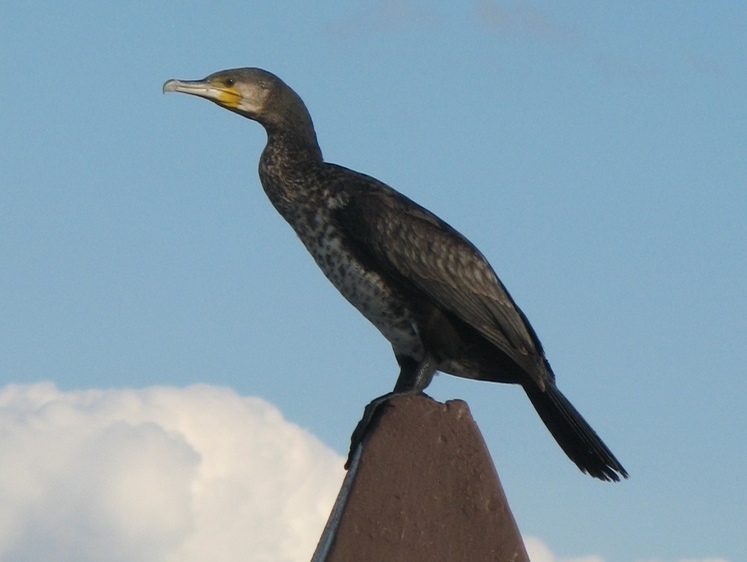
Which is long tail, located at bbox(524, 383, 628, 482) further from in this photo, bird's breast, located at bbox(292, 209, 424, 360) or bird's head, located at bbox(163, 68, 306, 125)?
bird's head, located at bbox(163, 68, 306, 125)

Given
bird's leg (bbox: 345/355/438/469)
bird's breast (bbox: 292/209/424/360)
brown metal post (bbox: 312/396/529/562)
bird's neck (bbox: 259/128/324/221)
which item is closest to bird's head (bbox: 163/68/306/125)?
bird's neck (bbox: 259/128/324/221)

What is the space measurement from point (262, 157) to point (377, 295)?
126 cm

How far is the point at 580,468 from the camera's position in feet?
25.8

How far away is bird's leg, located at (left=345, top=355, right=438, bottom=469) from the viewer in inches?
284

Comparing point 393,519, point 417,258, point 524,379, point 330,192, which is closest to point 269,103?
point 330,192

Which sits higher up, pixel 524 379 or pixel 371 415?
pixel 524 379

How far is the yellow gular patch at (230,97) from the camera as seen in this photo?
28.7 ft

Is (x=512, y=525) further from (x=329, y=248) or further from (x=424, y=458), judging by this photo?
(x=329, y=248)

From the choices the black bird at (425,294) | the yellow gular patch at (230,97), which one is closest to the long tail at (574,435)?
the black bird at (425,294)

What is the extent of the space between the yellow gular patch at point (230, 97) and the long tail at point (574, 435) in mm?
2446

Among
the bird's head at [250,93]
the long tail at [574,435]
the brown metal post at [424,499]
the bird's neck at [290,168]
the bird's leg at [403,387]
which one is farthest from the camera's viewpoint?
the bird's head at [250,93]

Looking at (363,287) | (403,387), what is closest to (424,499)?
(403,387)

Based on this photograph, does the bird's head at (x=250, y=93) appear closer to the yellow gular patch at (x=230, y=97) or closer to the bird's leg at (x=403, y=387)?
the yellow gular patch at (x=230, y=97)

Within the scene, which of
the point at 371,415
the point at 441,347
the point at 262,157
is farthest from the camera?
the point at 262,157
